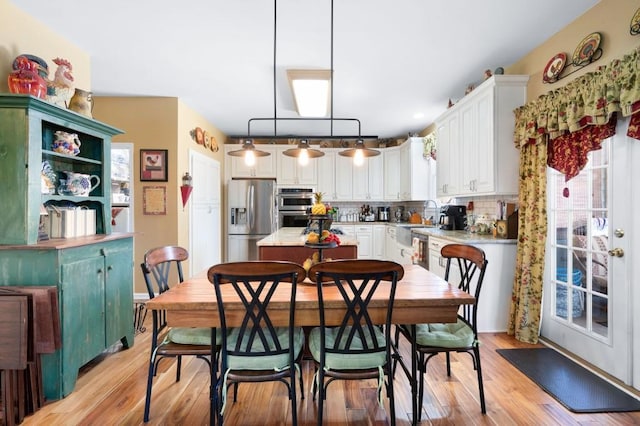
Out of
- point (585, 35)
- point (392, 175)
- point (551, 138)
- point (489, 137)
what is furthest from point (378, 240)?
point (585, 35)

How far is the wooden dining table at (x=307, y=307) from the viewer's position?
1540mm

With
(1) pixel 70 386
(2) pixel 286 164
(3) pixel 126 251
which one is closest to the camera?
(1) pixel 70 386

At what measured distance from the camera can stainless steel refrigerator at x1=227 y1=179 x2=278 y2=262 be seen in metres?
5.79

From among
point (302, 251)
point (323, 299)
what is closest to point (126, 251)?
point (302, 251)

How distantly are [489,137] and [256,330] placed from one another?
110 inches

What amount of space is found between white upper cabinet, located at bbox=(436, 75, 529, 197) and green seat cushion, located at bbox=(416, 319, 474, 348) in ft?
5.42

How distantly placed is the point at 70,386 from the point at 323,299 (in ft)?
6.02

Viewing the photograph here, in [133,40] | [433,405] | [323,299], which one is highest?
[133,40]

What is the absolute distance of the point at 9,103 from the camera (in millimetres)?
1888

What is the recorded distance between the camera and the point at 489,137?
309cm

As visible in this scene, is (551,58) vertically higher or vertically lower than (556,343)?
higher

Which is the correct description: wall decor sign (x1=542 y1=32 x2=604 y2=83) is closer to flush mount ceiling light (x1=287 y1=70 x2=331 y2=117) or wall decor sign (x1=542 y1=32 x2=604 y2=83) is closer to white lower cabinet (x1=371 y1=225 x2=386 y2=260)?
flush mount ceiling light (x1=287 y1=70 x2=331 y2=117)

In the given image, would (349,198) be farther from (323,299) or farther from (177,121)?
(323,299)

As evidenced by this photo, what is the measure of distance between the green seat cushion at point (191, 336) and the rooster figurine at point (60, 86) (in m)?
1.82
